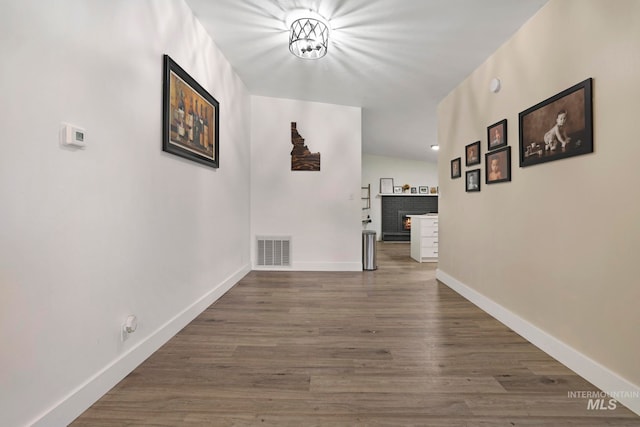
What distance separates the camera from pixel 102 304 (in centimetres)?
151

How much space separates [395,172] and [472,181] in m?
5.67

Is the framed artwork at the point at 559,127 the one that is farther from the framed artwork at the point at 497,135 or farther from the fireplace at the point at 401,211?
the fireplace at the point at 401,211

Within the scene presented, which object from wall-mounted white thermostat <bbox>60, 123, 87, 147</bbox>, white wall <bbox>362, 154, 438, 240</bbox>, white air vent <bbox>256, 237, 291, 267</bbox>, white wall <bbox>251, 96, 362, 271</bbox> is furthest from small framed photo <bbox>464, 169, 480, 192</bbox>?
white wall <bbox>362, 154, 438, 240</bbox>


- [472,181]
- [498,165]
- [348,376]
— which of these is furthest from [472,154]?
[348,376]

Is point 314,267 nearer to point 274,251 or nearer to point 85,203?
point 274,251

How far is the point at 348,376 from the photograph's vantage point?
5.49 ft

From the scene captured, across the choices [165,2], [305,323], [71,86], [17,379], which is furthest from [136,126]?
[305,323]

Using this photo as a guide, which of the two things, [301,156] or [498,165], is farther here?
[301,156]

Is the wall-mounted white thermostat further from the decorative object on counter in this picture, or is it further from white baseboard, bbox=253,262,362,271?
white baseboard, bbox=253,262,362,271

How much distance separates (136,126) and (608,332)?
2868mm

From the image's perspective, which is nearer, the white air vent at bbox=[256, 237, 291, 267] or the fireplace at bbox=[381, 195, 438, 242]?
the white air vent at bbox=[256, 237, 291, 267]

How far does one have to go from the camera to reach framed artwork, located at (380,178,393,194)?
859cm

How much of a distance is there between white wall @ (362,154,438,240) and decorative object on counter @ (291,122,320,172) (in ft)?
14.4

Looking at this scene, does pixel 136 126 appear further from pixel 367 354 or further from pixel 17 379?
pixel 367 354
